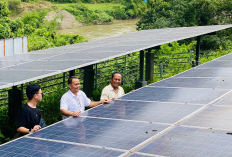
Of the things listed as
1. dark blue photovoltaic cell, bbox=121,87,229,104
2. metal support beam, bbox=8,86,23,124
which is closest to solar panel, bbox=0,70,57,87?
dark blue photovoltaic cell, bbox=121,87,229,104

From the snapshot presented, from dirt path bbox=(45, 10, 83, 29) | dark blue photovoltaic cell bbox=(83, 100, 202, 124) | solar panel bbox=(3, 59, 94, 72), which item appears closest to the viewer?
dark blue photovoltaic cell bbox=(83, 100, 202, 124)

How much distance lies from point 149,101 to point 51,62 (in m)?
2.76

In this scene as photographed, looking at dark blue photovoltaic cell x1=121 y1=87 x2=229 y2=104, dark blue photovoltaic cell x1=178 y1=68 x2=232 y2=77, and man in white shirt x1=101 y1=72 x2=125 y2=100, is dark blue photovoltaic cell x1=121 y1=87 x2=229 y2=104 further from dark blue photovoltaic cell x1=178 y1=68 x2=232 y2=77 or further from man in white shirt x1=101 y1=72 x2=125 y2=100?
dark blue photovoltaic cell x1=178 y1=68 x2=232 y2=77

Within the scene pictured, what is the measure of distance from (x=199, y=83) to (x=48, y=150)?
180 inches

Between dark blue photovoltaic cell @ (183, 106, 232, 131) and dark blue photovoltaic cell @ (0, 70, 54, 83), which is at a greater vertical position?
dark blue photovoltaic cell @ (0, 70, 54, 83)

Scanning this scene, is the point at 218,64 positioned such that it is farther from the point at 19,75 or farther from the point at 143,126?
the point at 143,126

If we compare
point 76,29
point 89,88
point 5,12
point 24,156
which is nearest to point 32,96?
point 24,156

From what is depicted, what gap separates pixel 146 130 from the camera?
183 inches

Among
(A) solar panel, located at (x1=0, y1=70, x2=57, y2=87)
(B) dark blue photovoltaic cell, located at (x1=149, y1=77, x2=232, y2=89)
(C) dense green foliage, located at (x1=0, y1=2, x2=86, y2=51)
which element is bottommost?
(B) dark blue photovoltaic cell, located at (x1=149, y1=77, x2=232, y2=89)

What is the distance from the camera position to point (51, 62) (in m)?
8.13

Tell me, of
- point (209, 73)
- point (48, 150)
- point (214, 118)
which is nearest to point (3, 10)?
point (209, 73)

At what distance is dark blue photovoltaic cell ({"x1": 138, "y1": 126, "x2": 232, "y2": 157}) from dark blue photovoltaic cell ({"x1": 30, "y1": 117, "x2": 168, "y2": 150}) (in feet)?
0.72

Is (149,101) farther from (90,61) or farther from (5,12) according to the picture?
(5,12)

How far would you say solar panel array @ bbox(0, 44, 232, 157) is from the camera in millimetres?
3965
